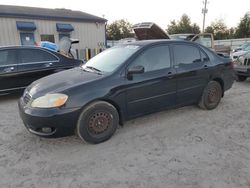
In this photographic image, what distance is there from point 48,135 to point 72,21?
15.3 metres

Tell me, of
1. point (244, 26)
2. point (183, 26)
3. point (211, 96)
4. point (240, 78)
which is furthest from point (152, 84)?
point (183, 26)

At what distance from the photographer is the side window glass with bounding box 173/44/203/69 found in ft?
14.1

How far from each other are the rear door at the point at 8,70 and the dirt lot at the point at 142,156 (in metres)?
1.74

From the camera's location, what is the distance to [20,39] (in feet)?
50.0

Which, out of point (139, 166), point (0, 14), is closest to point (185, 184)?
point (139, 166)

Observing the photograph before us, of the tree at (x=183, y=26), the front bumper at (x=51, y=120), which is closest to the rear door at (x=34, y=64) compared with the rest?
the front bumper at (x=51, y=120)

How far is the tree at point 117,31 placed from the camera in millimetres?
48588

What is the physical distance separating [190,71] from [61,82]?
2.42m

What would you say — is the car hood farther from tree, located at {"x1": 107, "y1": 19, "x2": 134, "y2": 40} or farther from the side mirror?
tree, located at {"x1": 107, "y1": 19, "x2": 134, "y2": 40}

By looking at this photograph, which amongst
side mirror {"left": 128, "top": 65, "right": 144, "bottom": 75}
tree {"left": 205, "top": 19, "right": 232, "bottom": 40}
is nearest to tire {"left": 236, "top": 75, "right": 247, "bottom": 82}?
side mirror {"left": 128, "top": 65, "right": 144, "bottom": 75}

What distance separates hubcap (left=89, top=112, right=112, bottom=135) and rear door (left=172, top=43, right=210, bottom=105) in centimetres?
154

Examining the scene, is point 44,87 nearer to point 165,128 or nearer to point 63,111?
point 63,111

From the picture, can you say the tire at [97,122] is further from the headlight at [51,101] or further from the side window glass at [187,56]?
the side window glass at [187,56]

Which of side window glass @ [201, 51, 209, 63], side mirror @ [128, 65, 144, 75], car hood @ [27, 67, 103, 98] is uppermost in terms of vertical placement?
side window glass @ [201, 51, 209, 63]
